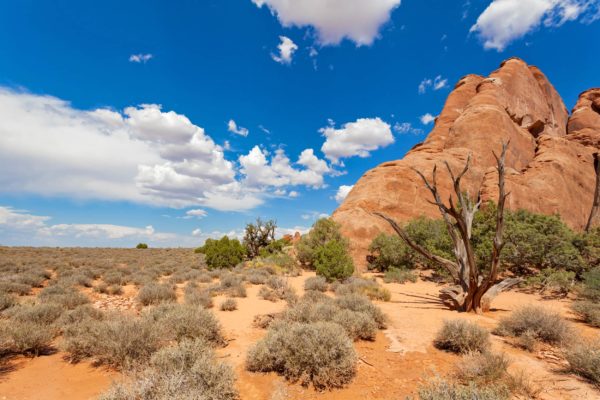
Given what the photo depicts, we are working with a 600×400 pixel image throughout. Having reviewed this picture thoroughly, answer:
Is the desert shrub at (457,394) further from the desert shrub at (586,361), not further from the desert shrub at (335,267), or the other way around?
the desert shrub at (335,267)

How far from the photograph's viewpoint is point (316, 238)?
21641 millimetres

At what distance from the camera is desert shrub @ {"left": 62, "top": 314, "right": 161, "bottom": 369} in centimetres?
486

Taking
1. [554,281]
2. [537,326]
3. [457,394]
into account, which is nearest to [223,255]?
[537,326]

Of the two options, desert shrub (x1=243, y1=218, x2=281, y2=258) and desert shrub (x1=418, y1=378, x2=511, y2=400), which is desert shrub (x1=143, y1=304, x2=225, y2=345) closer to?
desert shrub (x1=418, y1=378, x2=511, y2=400)

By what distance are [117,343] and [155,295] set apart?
18.1 feet

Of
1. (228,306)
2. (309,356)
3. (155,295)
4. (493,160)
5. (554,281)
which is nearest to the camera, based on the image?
A: (309,356)

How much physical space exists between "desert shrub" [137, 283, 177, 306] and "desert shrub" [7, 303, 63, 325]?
263 cm

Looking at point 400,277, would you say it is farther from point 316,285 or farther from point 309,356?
point 309,356

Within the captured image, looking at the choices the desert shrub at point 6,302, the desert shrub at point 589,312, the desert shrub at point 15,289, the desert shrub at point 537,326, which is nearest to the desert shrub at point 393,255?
the desert shrub at point 589,312

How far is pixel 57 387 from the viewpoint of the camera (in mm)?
4391

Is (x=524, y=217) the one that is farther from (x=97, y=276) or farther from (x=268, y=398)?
(x=97, y=276)

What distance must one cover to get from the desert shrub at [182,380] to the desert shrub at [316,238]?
Answer: 16898 mm

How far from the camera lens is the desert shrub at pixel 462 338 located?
528cm

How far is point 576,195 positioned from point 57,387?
4526 cm
